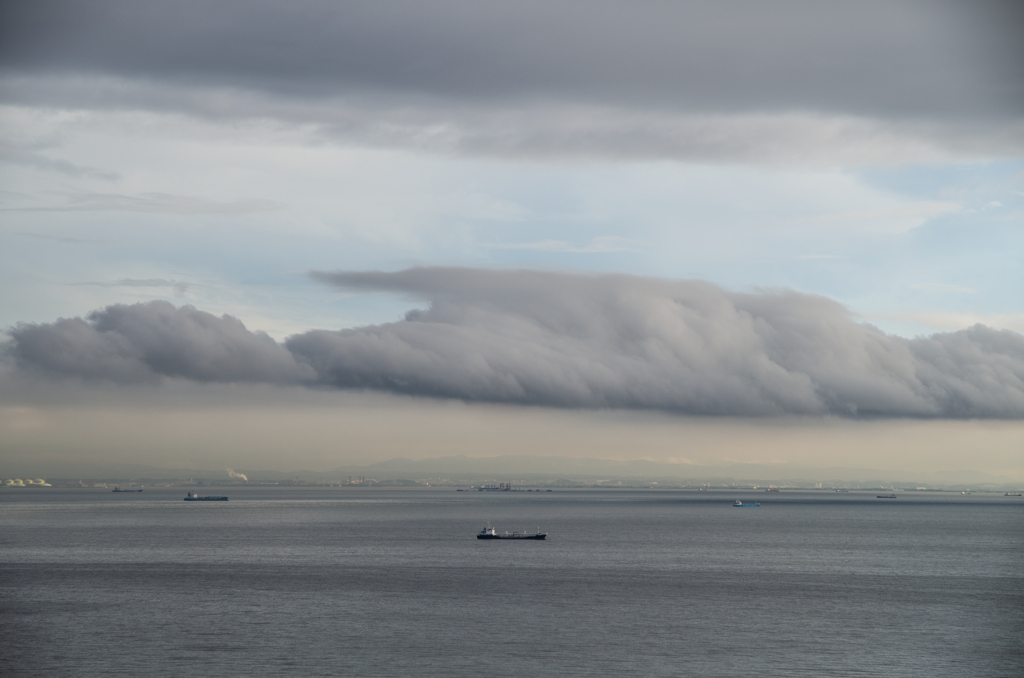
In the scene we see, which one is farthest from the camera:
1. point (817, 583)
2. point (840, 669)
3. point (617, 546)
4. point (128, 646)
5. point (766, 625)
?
point (617, 546)

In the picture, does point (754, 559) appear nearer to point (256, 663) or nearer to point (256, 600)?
point (256, 600)

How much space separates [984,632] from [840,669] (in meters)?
28.9

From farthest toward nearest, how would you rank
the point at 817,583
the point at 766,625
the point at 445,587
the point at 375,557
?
the point at 375,557, the point at 817,583, the point at 445,587, the point at 766,625

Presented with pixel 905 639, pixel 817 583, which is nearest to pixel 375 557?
pixel 817 583

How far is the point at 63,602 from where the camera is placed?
111m

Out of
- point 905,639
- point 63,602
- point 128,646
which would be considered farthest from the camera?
point 63,602

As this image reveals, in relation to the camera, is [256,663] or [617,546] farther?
[617,546]

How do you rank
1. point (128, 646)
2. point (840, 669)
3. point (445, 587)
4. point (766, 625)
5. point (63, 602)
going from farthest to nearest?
point (445, 587)
point (63, 602)
point (766, 625)
point (128, 646)
point (840, 669)

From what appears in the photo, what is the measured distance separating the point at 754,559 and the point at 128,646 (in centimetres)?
12020

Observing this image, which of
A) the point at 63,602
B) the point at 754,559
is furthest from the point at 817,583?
the point at 63,602

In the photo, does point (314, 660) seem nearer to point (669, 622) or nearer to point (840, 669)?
point (669, 622)

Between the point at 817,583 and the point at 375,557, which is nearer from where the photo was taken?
the point at 817,583

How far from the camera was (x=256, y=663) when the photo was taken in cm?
7806

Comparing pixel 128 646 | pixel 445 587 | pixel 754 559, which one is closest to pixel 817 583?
pixel 754 559
